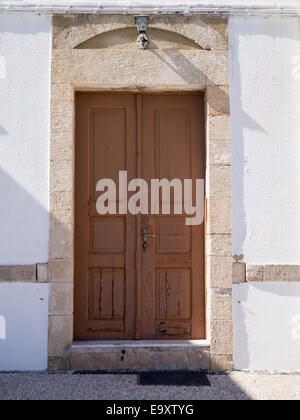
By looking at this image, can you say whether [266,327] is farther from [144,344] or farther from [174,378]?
[144,344]

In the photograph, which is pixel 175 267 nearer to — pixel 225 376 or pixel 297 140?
pixel 225 376

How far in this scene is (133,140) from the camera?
463cm

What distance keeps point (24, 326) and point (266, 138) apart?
2878 millimetres

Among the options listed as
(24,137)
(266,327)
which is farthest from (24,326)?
(266,327)

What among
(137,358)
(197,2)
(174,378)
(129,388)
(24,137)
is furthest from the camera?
(197,2)

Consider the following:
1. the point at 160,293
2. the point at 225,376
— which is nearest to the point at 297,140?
the point at 160,293

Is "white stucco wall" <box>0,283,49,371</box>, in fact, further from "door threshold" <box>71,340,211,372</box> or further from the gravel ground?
"door threshold" <box>71,340,211,372</box>

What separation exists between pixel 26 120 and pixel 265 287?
2.75 m

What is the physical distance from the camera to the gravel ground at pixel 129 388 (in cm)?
364

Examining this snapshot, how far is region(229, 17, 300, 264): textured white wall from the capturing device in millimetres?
4391

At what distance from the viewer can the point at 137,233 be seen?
4555 millimetres

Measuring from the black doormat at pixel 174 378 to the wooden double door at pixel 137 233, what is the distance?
16.2 inches

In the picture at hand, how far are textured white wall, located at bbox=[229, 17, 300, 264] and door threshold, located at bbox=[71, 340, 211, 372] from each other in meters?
1.05

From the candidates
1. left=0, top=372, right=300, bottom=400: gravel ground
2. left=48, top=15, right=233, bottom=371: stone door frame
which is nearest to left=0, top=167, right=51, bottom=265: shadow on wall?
left=48, top=15, right=233, bottom=371: stone door frame
